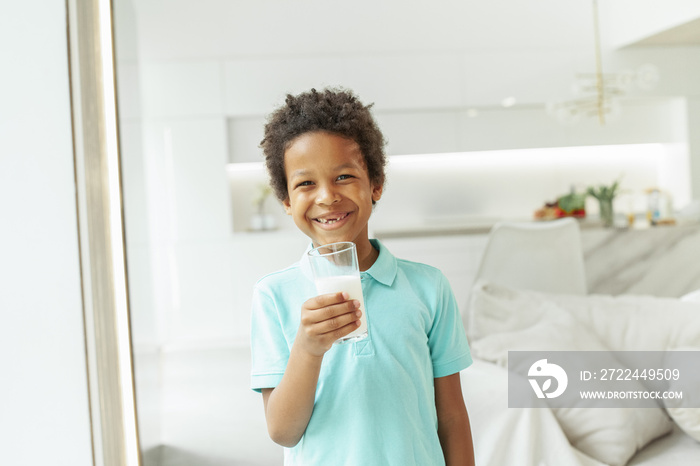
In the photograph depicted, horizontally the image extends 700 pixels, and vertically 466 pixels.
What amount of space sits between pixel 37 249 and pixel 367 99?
13.3 ft

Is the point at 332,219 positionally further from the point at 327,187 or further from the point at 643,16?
the point at 643,16

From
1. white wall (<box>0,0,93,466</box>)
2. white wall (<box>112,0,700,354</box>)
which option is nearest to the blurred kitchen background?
white wall (<box>112,0,700,354</box>)

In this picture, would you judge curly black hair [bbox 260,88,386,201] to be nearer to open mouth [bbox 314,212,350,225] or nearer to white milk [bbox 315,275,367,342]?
open mouth [bbox 314,212,350,225]

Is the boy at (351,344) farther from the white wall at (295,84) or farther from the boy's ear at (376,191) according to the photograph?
the white wall at (295,84)

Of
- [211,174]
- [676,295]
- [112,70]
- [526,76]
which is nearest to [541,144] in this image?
[526,76]

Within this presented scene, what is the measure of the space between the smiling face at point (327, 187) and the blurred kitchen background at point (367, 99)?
3710 millimetres

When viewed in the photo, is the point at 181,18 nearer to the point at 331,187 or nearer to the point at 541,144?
the point at 541,144

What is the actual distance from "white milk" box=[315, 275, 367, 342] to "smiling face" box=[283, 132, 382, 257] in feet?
0.31

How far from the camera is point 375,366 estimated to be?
0.84m

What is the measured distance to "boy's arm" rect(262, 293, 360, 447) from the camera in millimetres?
704

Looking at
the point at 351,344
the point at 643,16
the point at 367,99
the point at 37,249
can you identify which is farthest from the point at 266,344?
the point at 643,16

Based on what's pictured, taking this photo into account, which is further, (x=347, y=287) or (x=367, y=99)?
(x=367, y=99)

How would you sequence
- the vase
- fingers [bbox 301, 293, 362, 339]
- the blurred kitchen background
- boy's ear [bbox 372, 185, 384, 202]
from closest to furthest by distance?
fingers [bbox 301, 293, 362, 339]
boy's ear [bbox 372, 185, 384, 202]
the vase
the blurred kitchen background

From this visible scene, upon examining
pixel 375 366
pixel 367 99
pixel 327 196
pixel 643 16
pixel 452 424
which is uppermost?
pixel 643 16
